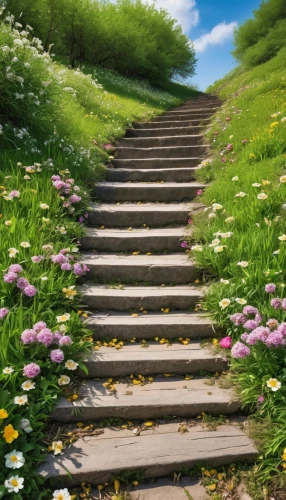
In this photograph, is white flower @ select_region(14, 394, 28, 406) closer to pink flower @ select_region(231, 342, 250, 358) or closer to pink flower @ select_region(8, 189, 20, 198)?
pink flower @ select_region(231, 342, 250, 358)

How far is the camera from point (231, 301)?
3154mm

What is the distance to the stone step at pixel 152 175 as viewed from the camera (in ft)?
19.3

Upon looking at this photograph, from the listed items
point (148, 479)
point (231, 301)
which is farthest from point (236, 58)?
point (148, 479)

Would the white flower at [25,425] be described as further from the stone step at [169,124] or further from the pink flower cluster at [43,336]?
the stone step at [169,124]

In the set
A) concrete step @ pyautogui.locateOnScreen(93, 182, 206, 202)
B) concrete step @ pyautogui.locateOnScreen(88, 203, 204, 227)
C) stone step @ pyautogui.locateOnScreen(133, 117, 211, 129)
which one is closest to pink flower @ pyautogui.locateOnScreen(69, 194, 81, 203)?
concrete step @ pyautogui.locateOnScreen(88, 203, 204, 227)

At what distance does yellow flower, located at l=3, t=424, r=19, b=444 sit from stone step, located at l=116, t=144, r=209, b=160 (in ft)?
18.0

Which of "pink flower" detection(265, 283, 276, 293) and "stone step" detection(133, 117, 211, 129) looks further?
"stone step" detection(133, 117, 211, 129)

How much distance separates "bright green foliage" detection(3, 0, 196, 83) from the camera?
15.7m

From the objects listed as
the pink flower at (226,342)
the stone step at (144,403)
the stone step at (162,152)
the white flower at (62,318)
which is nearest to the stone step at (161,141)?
the stone step at (162,152)

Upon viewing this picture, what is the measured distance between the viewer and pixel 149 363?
3004mm

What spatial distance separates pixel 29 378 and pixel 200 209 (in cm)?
309

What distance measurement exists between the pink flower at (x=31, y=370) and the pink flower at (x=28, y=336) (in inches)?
7.1

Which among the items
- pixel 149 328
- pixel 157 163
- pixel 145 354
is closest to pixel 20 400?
pixel 145 354

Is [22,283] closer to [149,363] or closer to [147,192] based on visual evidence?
[149,363]
